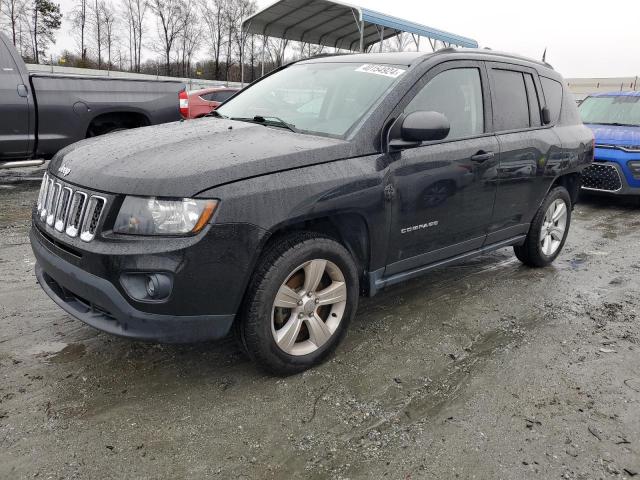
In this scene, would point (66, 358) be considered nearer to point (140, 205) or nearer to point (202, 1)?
point (140, 205)

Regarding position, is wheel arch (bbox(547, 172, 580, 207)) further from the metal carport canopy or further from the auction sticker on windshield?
the metal carport canopy

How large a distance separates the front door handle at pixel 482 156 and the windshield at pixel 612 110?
20.9 feet

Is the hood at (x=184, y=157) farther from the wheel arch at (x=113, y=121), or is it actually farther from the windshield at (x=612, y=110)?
the windshield at (x=612, y=110)

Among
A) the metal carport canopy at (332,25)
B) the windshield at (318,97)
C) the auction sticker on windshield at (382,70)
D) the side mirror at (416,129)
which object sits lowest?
the side mirror at (416,129)

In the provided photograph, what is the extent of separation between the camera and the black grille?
299 inches

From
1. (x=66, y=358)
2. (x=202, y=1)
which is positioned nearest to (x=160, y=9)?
(x=202, y=1)

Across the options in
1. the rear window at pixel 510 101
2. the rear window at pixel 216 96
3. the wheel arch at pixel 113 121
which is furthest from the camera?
the rear window at pixel 216 96

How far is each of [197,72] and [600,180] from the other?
45.8m

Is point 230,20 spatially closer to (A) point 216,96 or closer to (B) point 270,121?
(A) point 216,96

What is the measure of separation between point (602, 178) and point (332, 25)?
16713 millimetres

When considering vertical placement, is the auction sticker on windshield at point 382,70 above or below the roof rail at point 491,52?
below

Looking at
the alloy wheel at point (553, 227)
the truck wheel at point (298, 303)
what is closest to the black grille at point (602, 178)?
the alloy wheel at point (553, 227)

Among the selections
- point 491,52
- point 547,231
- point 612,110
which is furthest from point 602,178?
point 491,52

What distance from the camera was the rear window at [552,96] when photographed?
443 cm
